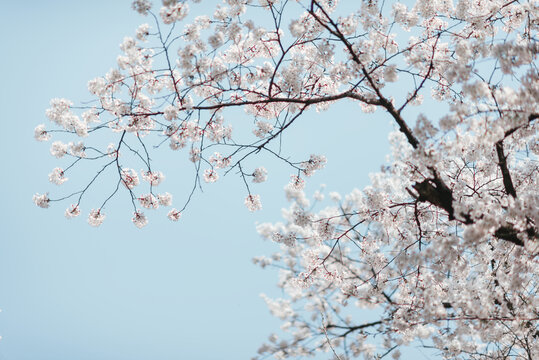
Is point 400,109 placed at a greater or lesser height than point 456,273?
greater

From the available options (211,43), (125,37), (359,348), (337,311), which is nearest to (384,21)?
(211,43)

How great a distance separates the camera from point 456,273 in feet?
15.6

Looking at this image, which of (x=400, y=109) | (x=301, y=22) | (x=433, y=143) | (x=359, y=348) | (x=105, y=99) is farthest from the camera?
(x=359, y=348)

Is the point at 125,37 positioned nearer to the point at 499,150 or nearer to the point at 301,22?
the point at 301,22

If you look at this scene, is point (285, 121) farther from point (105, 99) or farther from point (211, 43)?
point (105, 99)

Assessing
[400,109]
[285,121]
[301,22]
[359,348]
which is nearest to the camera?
[400,109]

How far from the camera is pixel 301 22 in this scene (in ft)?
14.8

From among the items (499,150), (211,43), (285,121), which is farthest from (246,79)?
(499,150)

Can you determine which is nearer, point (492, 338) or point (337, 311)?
point (492, 338)

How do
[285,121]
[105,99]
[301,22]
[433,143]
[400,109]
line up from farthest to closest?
[301,22]
[105,99]
[285,121]
[400,109]
[433,143]

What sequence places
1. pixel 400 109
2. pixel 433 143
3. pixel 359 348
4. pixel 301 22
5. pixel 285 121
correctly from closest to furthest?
pixel 433 143
pixel 400 109
pixel 285 121
pixel 301 22
pixel 359 348

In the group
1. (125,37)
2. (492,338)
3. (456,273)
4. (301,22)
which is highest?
(301,22)

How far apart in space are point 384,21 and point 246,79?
200 centimetres

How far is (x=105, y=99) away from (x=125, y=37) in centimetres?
79
